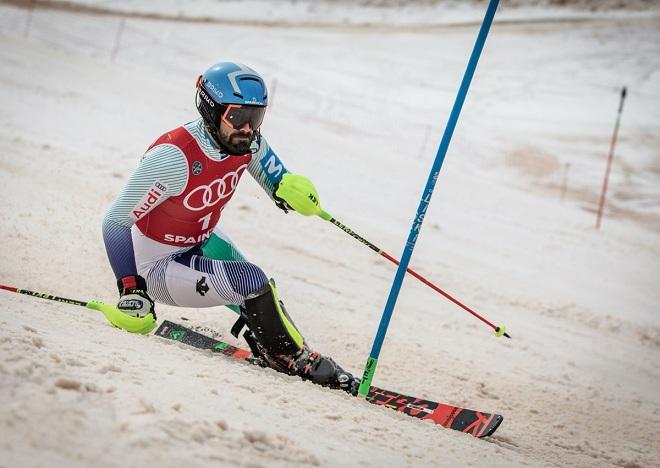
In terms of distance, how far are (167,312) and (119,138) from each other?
7.08m

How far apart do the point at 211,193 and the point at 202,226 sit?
0.27 metres

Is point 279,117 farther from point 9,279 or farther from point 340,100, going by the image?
point 9,279

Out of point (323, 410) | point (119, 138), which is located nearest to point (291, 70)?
point (119, 138)

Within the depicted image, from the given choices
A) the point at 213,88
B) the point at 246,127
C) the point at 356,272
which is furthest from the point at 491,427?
the point at 356,272

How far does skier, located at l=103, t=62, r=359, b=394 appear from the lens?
3.77 meters

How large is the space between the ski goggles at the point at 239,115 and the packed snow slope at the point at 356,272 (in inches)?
55.2

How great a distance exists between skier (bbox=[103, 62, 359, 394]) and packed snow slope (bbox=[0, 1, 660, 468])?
338 millimetres

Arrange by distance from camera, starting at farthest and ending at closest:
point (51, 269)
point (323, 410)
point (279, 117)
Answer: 1. point (279, 117)
2. point (51, 269)
3. point (323, 410)

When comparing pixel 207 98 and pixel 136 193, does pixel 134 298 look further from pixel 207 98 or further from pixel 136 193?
pixel 207 98

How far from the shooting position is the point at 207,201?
3.99 meters

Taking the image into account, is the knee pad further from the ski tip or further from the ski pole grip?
the ski tip

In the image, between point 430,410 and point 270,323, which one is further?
point 430,410

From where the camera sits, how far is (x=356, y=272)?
8188mm

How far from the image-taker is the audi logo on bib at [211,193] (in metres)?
3.91
